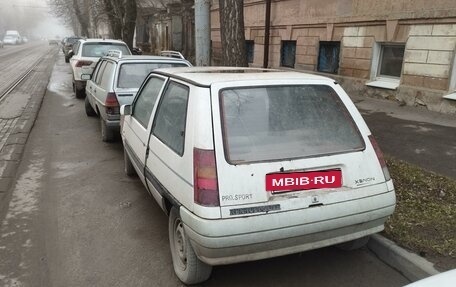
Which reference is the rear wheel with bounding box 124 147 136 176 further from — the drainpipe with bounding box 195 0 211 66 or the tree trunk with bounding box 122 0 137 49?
the tree trunk with bounding box 122 0 137 49

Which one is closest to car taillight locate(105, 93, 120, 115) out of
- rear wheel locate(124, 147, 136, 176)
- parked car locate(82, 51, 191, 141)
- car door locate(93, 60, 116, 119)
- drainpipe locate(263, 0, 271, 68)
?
parked car locate(82, 51, 191, 141)

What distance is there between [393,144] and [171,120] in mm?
4417

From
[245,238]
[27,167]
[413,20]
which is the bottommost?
[27,167]

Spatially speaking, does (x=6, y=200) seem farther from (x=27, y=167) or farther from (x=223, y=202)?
(x=223, y=202)

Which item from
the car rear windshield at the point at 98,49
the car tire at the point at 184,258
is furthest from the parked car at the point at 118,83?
the car rear windshield at the point at 98,49

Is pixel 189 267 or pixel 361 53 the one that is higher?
pixel 361 53

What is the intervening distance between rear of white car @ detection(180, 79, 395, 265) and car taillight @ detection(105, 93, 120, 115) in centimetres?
399

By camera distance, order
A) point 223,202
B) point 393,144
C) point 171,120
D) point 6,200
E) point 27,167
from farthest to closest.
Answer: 1. point 393,144
2. point 27,167
3. point 6,200
4. point 171,120
5. point 223,202

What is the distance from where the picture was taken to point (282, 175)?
8.84ft

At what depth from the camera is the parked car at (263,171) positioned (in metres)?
2.59

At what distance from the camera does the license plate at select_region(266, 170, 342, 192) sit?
8.76 feet

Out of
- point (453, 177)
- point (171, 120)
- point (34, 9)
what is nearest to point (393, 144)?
point (453, 177)

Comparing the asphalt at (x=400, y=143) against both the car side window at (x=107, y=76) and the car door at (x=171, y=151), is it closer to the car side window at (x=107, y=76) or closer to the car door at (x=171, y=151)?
the car side window at (x=107, y=76)

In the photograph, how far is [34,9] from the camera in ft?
417
